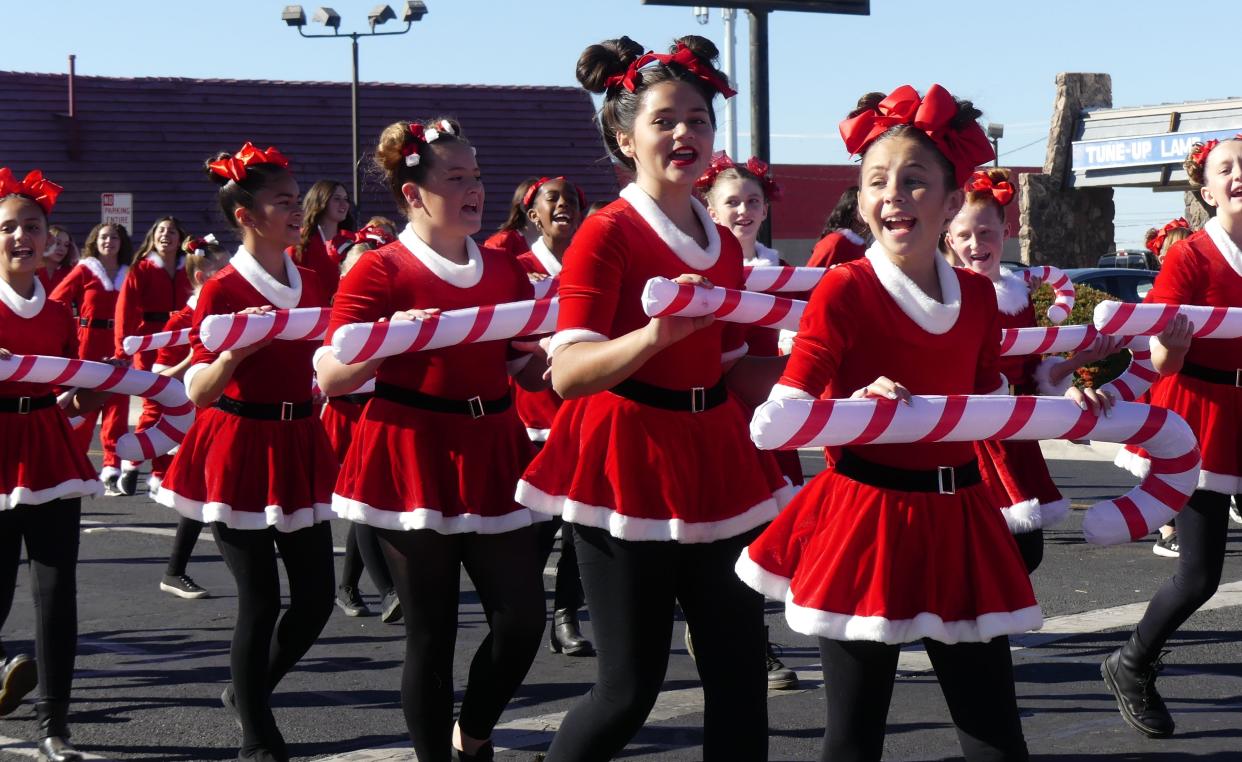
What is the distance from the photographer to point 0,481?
20.0 ft

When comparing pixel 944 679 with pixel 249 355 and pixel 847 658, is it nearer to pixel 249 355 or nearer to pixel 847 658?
pixel 847 658

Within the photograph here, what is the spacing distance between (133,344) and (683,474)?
4.11m

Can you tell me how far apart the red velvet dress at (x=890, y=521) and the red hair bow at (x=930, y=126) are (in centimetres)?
28

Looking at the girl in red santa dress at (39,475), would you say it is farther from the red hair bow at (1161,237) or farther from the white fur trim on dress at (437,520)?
the red hair bow at (1161,237)

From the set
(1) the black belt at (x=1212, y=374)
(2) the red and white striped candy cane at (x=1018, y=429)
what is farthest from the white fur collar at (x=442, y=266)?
(1) the black belt at (x=1212, y=374)

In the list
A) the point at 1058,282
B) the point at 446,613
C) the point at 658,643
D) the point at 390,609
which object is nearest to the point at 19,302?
the point at 446,613

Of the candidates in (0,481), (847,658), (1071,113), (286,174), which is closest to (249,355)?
(286,174)

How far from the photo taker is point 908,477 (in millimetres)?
3898

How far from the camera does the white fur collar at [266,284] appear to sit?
19.6ft

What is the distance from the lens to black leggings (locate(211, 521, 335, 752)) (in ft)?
18.2

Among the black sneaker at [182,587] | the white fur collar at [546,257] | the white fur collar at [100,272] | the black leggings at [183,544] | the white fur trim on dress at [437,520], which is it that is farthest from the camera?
the white fur collar at [100,272]

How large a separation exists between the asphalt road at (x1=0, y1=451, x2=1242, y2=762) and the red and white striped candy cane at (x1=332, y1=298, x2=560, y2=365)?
1598 mm

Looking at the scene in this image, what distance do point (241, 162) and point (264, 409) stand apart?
868mm

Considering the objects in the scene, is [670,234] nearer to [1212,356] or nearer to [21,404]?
[1212,356]
